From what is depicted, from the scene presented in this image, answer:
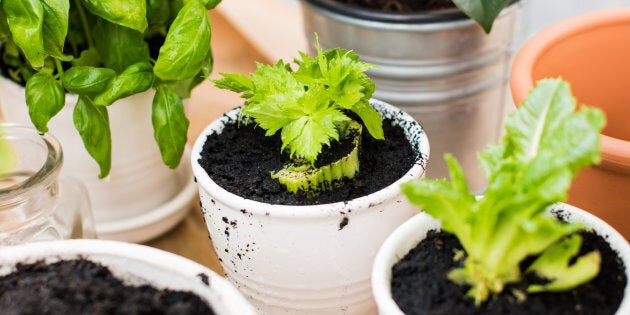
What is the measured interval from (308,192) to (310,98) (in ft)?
0.28

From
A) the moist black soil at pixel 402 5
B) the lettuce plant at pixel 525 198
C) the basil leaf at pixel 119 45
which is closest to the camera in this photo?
the lettuce plant at pixel 525 198

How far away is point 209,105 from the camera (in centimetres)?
118

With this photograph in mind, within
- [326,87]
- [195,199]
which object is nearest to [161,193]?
[195,199]

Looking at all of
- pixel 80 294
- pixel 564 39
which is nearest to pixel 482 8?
pixel 564 39

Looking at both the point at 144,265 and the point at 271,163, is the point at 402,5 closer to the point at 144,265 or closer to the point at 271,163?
the point at 271,163

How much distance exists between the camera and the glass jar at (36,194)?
0.72 m

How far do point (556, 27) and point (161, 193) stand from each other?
1.70 feet

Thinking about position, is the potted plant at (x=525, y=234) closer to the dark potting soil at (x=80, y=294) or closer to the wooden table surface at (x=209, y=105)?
the dark potting soil at (x=80, y=294)

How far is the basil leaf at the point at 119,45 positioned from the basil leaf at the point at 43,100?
0.21ft

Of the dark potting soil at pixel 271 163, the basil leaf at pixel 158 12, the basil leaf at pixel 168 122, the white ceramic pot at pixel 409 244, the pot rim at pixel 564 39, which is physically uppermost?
the pot rim at pixel 564 39

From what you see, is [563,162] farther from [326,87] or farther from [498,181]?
[326,87]

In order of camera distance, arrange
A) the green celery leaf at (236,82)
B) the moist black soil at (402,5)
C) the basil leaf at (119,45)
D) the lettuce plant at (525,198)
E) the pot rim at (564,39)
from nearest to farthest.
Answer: the lettuce plant at (525,198) < the pot rim at (564,39) < the green celery leaf at (236,82) < the basil leaf at (119,45) < the moist black soil at (402,5)

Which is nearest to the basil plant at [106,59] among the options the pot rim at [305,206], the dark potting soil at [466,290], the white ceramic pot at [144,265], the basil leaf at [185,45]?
the basil leaf at [185,45]

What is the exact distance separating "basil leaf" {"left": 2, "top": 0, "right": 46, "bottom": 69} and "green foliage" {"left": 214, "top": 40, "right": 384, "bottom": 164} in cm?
17
